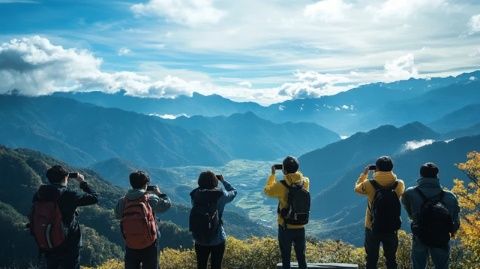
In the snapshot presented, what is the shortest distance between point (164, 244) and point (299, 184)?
17845 cm

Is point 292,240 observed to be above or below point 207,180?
below

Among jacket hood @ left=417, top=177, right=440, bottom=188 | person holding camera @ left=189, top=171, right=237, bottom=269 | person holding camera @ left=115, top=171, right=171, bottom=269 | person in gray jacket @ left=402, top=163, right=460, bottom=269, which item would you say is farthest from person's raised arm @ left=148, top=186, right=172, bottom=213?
jacket hood @ left=417, top=177, right=440, bottom=188

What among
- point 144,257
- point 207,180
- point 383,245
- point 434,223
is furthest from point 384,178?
point 144,257

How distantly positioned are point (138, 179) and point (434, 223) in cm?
664

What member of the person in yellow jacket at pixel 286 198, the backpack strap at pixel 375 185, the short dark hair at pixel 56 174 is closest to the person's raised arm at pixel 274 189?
the person in yellow jacket at pixel 286 198

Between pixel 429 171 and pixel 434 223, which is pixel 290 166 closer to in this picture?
pixel 429 171

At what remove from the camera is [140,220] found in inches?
407

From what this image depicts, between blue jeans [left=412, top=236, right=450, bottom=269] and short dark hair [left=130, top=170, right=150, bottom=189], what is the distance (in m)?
6.39

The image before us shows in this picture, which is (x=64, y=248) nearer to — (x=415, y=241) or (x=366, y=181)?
(x=366, y=181)

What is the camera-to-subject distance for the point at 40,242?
34.6ft

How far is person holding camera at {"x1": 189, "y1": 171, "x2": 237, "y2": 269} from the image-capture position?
428 inches

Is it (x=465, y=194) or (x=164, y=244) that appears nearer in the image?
(x=465, y=194)

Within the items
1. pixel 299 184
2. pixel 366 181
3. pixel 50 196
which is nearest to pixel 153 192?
pixel 50 196

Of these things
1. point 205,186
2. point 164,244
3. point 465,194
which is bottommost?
point 164,244
